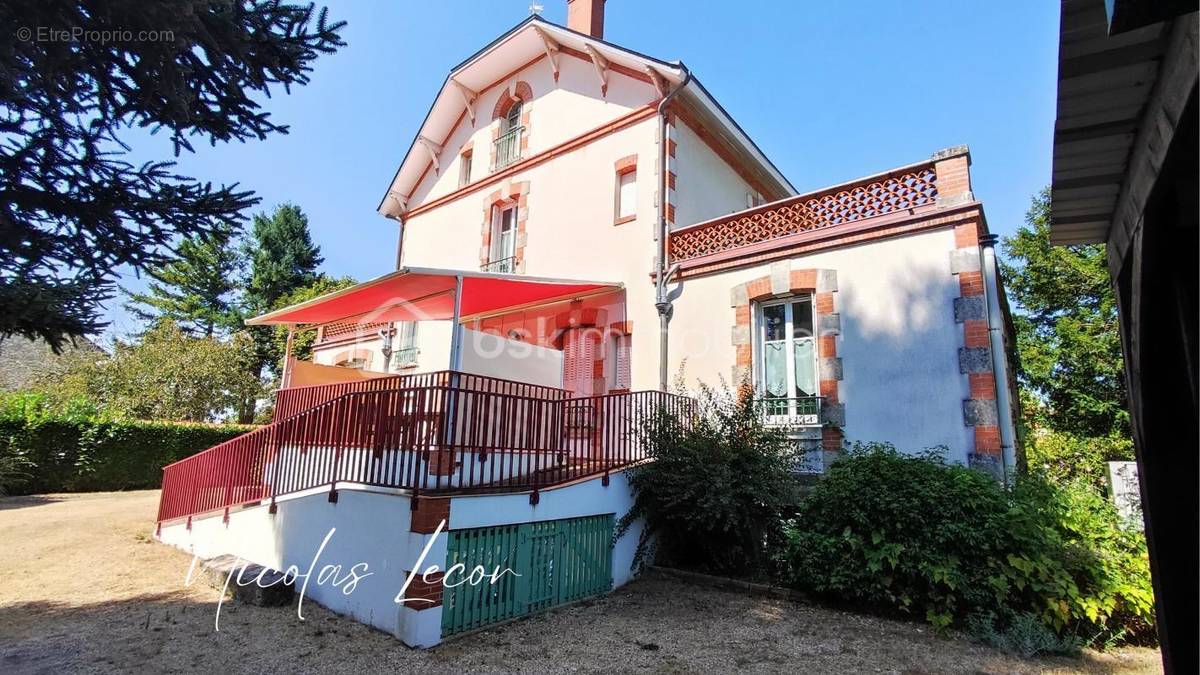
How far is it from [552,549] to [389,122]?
11.5 m

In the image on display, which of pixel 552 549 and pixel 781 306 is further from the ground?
pixel 781 306

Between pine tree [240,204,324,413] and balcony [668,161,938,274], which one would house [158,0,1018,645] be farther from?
pine tree [240,204,324,413]

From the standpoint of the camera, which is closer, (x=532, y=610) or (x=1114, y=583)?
(x=1114, y=583)

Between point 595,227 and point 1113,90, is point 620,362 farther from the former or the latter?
point 1113,90

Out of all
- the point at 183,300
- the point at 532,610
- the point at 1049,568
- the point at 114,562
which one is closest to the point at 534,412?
the point at 532,610

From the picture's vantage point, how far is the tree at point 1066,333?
15.0 metres

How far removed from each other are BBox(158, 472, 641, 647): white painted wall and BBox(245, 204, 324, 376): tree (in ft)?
85.4

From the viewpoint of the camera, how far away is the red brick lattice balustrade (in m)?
7.95

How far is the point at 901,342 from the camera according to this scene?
7652 millimetres

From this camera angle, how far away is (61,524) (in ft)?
32.3

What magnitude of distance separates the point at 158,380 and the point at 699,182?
2191 cm

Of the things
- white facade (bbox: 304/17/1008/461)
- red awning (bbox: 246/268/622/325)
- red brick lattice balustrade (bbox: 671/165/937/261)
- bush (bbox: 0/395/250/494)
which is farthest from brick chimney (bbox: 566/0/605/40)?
bush (bbox: 0/395/250/494)

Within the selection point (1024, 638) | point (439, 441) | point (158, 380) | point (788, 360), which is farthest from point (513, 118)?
point (158, 380)

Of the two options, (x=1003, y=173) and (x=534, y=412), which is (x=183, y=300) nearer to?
(x=534, y=412)
